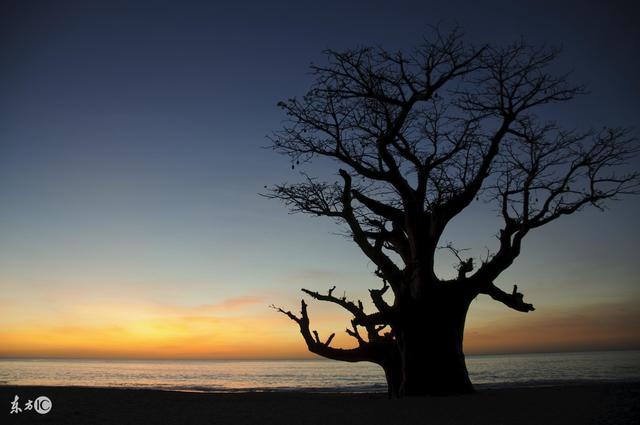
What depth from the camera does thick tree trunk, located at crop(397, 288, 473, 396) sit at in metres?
12.4

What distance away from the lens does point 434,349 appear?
12.5 meters

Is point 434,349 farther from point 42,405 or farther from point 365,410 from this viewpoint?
point 42,405

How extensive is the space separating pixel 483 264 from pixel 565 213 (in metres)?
2.86

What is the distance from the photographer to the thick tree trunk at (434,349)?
1235 cm

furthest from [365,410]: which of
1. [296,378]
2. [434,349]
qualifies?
[296,378]

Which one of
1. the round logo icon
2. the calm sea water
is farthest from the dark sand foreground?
the calm sea water

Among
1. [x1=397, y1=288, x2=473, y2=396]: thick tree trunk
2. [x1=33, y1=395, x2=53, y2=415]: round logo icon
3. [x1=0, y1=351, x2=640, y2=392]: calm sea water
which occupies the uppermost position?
[x1=397, y1=288, x2=473, y2=396]: thick tree trunk

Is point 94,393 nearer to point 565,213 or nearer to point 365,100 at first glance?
point 365,100

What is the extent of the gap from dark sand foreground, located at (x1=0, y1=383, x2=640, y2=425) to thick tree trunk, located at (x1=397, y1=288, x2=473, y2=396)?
685 mm

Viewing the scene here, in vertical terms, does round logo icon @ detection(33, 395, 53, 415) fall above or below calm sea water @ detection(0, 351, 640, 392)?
above

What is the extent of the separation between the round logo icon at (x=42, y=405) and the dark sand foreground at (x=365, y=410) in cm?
21

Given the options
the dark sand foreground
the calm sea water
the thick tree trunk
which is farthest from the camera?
the calm sea water

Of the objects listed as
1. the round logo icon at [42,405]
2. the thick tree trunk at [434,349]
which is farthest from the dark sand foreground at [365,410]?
the thick tree trunk at [434,349]

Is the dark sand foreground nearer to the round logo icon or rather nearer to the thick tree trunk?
the round logo icon
